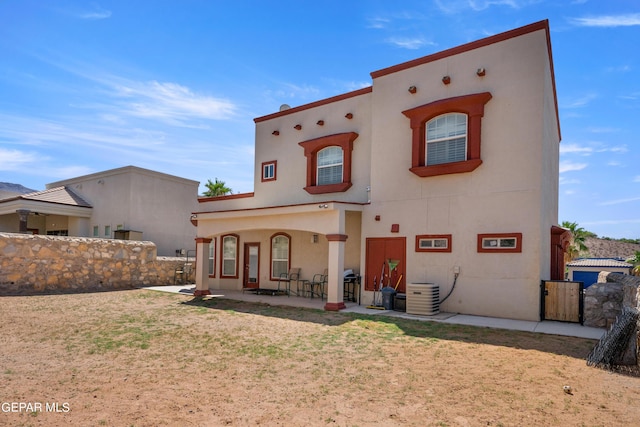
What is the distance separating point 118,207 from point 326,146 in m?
13.8

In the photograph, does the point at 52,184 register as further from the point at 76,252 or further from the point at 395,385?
the point at 395,385

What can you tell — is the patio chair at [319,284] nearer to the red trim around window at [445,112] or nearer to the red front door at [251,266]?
the red front door at [251,266]

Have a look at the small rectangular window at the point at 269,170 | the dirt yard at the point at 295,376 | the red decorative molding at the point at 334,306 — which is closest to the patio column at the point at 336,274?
the red decorative molding at the point at 334,306

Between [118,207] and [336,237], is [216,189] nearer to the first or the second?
[118,207]

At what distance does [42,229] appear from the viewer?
85.8 ft

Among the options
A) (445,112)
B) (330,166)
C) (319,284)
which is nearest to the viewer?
(445,112)

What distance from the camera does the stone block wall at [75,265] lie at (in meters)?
13.8

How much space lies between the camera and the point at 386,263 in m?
12.4

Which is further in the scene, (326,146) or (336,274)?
(326,146)

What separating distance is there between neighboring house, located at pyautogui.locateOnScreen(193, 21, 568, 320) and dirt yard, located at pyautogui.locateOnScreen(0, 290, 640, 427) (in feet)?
7.80

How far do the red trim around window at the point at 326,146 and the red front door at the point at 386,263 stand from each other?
2.58m

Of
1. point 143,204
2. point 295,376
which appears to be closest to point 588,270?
point 295,376

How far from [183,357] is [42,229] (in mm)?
25205

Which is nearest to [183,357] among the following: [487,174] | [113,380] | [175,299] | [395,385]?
[113,380]
